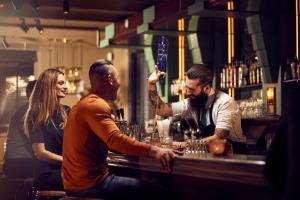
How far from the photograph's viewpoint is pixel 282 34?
615 centimetres

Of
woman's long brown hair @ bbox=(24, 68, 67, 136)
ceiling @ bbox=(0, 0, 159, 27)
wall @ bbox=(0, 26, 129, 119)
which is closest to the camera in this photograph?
woman's long brown hair @ bbox=(24, 68, 67, 136)

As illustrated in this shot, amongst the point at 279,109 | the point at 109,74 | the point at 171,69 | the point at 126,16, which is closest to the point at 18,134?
the point at 109,74

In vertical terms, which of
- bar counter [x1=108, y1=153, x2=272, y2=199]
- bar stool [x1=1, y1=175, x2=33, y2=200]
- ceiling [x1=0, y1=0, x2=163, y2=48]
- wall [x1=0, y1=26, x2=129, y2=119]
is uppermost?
ceiling [x1=0, y1=0, x2=163, y2=48]

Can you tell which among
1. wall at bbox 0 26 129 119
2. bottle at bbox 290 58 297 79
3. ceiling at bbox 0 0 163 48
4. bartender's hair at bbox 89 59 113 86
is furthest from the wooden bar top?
wall at bbox 0 26 129 119

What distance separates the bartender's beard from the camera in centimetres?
459

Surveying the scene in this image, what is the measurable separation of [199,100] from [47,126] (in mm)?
1244

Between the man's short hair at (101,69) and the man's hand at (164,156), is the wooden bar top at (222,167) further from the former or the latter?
the man's short hair at (101,69)

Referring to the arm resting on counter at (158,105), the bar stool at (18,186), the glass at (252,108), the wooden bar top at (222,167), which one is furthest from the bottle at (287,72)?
the wooden bar top at (222,167)

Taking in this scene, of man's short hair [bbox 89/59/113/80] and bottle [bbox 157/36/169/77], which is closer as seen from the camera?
man's short hair [bbox 89/59/113/80]

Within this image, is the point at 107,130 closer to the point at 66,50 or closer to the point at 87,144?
the point at 87,144

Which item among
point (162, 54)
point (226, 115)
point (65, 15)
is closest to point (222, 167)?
point (162, 54)

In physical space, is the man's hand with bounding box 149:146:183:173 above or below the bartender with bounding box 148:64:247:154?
below

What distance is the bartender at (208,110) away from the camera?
4.35m

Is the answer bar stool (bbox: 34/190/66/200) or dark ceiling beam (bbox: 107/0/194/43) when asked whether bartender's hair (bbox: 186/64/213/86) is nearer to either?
bar stool (bbox: 34/190/66/200)
